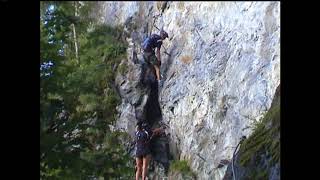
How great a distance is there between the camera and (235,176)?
4.86 m

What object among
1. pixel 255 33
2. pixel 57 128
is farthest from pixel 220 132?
pixel 57 128

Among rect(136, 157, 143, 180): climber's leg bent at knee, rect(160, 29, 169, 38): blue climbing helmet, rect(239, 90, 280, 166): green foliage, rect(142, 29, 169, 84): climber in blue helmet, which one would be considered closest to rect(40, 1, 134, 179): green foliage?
rect(136, 157, 143, 180): climber's leg bent at knee

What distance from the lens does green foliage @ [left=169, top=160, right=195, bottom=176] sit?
4.95 meters

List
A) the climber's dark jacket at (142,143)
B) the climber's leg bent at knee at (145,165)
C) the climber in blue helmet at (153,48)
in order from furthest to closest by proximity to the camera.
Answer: the climber in blue helmet at (153,48) < the climber's dark jacket at (142,143) < the climber's leg bent at knee at (145,165)

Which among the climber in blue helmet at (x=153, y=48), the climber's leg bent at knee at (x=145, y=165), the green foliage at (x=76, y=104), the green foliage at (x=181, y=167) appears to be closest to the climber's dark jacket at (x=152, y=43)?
the climber in blue helmet at (x=153, y=48)

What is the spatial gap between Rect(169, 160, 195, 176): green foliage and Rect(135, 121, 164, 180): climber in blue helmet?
26cm

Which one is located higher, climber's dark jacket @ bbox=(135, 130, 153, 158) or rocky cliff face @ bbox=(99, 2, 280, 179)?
rocky cliff face @ bbox=(99, 2, 280, 179)

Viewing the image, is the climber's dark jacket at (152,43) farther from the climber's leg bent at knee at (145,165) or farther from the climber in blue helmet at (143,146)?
the climber's leg bent at knee at (145,165)

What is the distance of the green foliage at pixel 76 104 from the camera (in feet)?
15.3

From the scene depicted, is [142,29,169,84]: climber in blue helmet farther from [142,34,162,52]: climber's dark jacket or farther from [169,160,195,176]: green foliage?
[169,160,195,176]: green foliage

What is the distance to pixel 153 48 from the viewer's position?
5750 millimetres

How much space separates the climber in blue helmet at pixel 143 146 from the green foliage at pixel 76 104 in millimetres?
97
